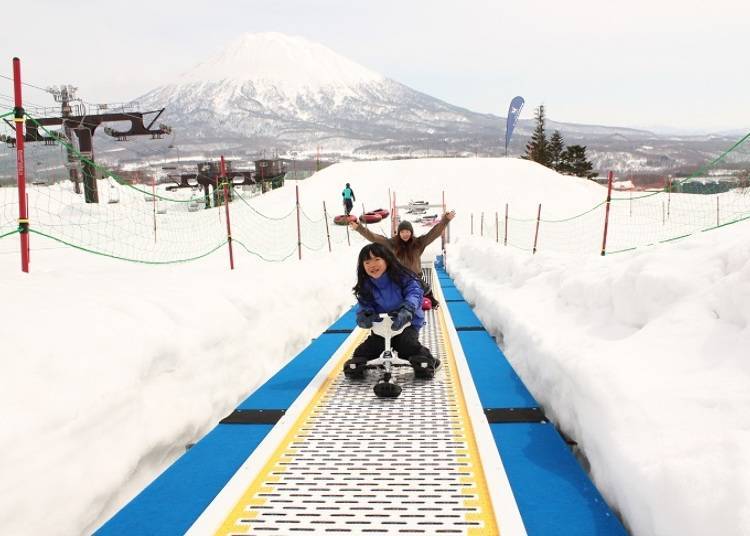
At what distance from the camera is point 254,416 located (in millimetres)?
4164

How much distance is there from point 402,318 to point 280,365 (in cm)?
190

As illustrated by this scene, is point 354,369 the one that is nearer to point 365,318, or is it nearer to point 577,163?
point 365,318

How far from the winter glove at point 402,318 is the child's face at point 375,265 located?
1.20 ft

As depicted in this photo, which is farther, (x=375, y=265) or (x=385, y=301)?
(x=385, y=301)

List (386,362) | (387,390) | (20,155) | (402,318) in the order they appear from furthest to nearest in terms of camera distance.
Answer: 1. (20,155)
2. (386,362)
3. (402,318)
4. (387,390)

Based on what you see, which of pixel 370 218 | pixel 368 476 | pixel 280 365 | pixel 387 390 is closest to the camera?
pixel 368 476

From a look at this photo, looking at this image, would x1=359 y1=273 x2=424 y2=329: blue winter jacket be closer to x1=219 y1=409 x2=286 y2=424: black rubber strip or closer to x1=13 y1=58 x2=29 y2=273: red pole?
x1=219 y1=409 x2=286 y2=424: black rubber strip

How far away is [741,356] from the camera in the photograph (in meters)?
2.95

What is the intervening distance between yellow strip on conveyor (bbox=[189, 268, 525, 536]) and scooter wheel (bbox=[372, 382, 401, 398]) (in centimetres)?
7

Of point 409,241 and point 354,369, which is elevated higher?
point 409,241

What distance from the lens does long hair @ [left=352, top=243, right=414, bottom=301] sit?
4871 mm

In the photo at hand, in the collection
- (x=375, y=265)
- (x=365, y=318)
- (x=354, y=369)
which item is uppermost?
(x=375, y=265)

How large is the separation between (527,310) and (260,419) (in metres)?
3.21

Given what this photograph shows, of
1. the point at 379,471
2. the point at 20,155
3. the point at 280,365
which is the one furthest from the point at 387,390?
the point at 20,155
